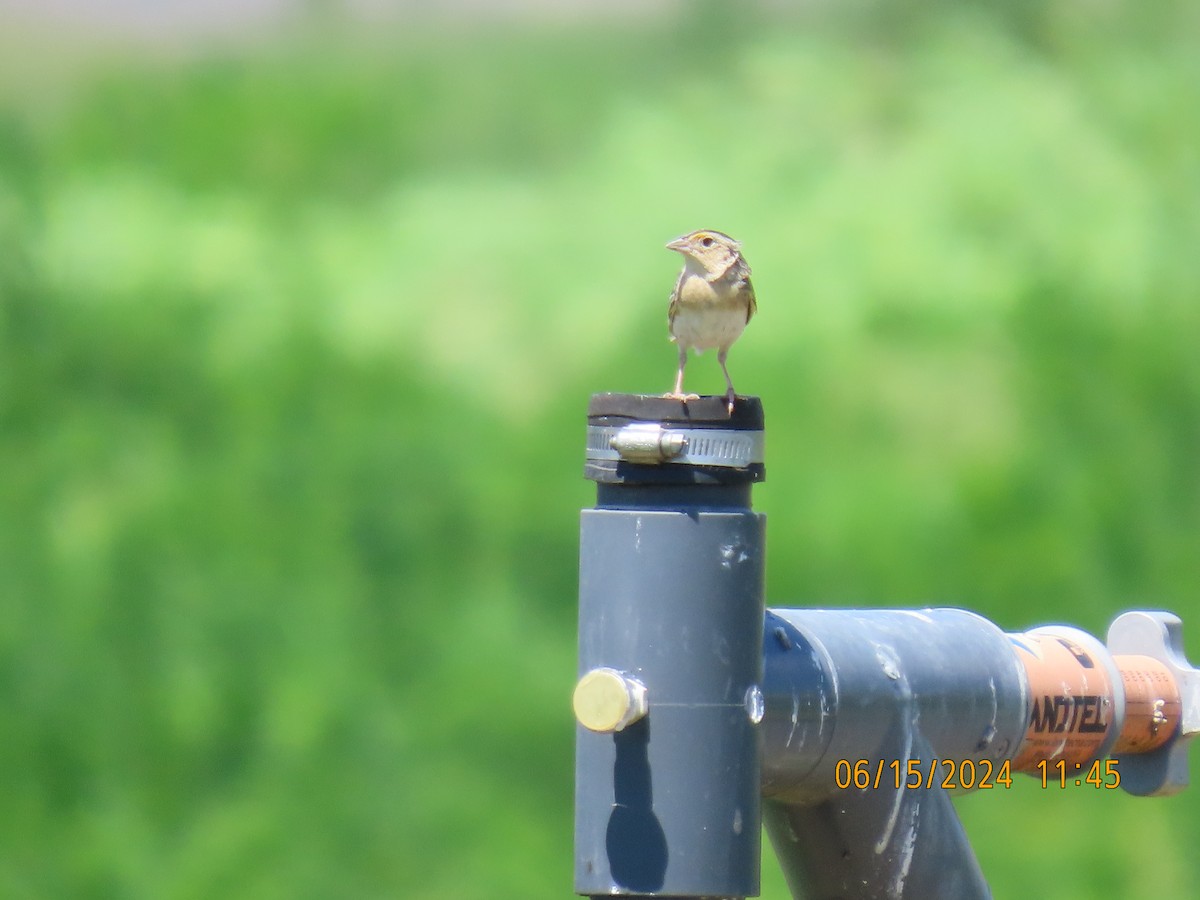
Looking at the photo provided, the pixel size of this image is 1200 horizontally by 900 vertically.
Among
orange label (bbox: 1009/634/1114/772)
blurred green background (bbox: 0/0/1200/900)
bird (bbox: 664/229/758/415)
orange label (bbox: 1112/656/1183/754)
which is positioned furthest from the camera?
blurred green background (bbox: 0/0/1200/900)

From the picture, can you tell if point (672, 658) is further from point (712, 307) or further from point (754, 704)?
point (712, 307)

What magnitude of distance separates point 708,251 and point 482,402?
6341 millimetres

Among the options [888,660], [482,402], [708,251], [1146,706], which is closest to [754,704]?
[888,660]

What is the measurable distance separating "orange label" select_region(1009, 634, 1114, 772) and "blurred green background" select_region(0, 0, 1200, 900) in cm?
617

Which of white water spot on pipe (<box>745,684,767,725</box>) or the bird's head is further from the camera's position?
the bird's head

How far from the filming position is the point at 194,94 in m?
9.60

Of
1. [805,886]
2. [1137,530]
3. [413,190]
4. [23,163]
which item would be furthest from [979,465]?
[805,886]

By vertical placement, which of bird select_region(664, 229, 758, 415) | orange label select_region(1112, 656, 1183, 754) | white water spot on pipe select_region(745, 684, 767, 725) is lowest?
orange label select_region(1112, 656, 1183, 754)

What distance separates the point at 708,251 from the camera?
3.28 metres

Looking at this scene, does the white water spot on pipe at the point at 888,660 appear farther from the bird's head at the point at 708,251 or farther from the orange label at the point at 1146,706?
the bird's head at the point at 708,251

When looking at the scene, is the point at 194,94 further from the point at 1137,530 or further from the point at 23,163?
the point at 1137,530

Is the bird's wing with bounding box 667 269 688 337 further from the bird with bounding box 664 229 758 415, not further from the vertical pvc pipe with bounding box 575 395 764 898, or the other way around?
the vertical pvc pipe with bounding box 575 395 764 898

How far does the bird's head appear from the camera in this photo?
320 cm

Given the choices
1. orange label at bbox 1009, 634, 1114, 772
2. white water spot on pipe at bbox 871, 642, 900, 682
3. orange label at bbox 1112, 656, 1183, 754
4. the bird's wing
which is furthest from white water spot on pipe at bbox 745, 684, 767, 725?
the bird's wing
